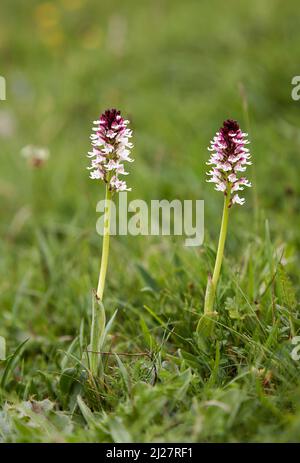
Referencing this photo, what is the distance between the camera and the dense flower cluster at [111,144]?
6.45 ft

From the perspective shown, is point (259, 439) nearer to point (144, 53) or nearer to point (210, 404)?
point (210, 404)

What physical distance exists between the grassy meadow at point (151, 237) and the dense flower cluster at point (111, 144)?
596mm

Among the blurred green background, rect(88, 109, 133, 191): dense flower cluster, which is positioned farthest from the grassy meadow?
rect(88, 109, 133, 191): dense flower cluster

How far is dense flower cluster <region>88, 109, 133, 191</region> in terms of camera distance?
1965mm

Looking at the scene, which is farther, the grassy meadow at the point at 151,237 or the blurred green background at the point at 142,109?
the blurred green background at the point at 142,109

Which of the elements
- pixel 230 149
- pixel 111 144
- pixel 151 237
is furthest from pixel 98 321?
pixel 151 237

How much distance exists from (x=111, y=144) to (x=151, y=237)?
1.50 metres

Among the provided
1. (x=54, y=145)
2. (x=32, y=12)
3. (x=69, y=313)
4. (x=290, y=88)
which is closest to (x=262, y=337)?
(x=69, y=313)

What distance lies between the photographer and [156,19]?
7508 millimetres

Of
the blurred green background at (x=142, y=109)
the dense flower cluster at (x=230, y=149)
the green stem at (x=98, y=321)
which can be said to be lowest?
the green stem at (x=98, y=321)

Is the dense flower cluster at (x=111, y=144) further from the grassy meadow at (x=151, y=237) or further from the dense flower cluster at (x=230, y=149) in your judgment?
the grassy meadow at (x=151, y=237)

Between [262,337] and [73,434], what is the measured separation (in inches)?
28.8

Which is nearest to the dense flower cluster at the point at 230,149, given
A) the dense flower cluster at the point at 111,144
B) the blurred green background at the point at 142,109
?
the dense flower cluster at the point at 111,144

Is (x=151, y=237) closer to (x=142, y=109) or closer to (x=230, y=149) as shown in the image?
(x=230, y=149)
